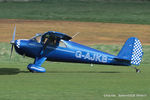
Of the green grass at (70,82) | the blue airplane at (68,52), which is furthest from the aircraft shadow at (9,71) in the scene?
the blue airplane at (68,52)

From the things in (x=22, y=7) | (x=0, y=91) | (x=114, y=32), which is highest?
(x=22, y=7)

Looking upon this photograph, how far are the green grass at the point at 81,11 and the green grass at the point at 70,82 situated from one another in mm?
28312

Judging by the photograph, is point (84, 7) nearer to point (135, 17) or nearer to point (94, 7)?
point (94, 7)

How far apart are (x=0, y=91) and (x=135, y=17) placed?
40.1m

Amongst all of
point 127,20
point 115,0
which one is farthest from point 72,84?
point 115,0

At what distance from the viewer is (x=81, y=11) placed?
5681 centimetres

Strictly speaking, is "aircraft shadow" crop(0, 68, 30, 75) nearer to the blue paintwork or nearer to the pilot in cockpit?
the blue paintwork

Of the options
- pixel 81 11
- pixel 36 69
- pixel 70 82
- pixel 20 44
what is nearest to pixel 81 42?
pixel 20 44

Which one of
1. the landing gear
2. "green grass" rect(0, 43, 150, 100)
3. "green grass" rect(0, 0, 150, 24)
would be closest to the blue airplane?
the landing gear

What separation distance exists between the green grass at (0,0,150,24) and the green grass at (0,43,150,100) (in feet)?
92.9

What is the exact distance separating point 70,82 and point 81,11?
136 ft

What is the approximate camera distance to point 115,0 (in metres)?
72.4

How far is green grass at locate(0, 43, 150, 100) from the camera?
13266 millimetres

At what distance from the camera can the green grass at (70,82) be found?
13.3m
